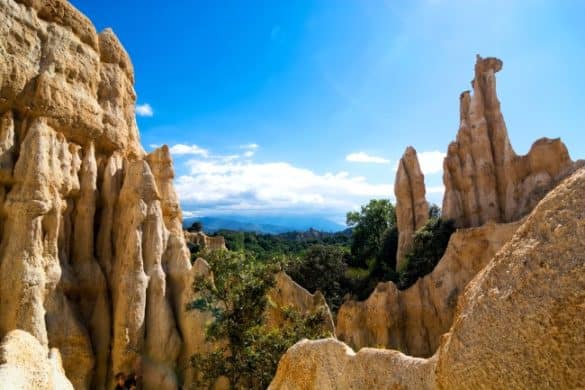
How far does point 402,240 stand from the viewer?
35781 mm

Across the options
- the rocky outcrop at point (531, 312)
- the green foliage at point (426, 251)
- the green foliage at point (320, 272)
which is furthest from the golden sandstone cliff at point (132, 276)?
the green foliage at point (320, 272)

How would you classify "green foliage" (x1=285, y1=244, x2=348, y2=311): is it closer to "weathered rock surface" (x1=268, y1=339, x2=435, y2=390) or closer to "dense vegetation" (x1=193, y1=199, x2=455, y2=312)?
"dense vegetation" (x1=193, y1=199, x2=455, y2=312)

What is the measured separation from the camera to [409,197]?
3694cm

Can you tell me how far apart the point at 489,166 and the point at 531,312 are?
30.7 metres

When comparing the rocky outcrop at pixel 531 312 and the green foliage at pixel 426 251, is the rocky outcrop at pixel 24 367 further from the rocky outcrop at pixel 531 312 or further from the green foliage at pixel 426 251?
the green foliage at pixel 426 251

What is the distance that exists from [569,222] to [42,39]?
1690 centimetres

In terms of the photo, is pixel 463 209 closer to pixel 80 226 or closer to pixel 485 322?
pixel 80 226

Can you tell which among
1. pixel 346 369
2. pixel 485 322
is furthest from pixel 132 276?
pixel 485 322

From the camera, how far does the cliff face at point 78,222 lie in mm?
12641

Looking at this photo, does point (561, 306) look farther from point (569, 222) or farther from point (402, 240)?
point (402, 240)

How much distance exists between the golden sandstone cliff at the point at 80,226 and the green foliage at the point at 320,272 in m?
19.1

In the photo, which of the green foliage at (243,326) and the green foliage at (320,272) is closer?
the green foliage at (243,326)

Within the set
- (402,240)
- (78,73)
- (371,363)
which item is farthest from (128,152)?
(402,240)

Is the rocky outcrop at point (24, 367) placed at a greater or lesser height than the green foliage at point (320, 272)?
greater
